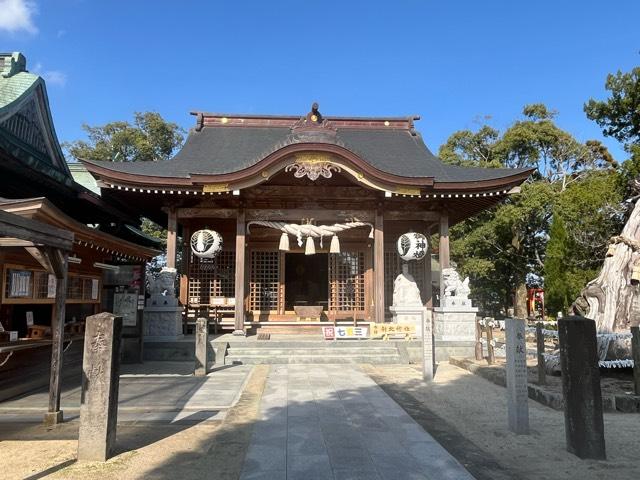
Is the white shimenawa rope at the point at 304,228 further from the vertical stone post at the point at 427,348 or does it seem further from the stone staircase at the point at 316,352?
the vertical stone post at the point at 427,348

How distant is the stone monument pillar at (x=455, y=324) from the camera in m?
11.4

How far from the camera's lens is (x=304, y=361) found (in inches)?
414

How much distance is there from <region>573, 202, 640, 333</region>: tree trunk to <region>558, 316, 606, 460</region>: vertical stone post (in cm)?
453

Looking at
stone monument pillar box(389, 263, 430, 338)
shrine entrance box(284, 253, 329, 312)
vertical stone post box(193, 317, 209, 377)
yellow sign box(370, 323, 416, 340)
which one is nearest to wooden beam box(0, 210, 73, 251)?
vertical stone post box(193, 317, 209, 377)

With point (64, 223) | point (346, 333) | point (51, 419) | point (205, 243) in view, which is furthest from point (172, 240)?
point (51, 419)

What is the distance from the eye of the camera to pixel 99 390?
4.29m

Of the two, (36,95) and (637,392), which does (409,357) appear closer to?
(637,392)

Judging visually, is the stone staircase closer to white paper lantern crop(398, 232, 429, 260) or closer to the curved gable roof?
white paper lantern crop(398, 232, 429, 260)

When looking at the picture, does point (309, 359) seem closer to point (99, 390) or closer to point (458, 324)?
point (458, 324)

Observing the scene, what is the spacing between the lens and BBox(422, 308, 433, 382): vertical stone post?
8750 millimetres

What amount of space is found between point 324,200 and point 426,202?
123 inches

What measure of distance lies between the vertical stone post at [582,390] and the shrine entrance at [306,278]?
1430 cm

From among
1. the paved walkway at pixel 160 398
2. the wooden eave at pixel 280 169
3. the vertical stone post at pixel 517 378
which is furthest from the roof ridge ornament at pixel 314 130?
the vertical stone post at pixel 517 378

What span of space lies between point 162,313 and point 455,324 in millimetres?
7708
